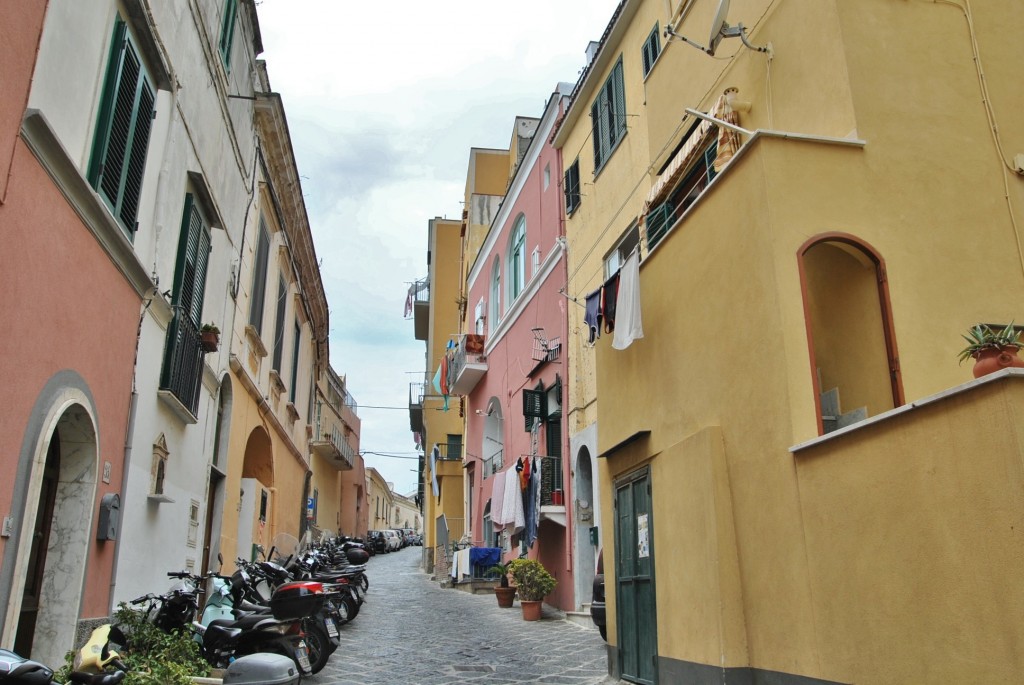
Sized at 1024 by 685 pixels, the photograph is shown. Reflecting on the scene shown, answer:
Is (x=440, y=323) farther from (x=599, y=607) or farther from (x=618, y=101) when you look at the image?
(x=599, y=607)

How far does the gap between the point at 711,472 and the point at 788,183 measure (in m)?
2.28

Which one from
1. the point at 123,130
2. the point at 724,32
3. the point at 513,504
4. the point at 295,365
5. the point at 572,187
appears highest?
the point at 572,187

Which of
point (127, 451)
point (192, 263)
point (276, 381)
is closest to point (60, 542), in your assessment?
point (127, 451)

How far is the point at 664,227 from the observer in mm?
9297

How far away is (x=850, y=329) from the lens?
267 inches

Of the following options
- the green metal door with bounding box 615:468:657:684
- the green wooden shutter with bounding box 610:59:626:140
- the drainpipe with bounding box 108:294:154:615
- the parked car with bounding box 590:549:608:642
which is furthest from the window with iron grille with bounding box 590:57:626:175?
the drainpipe with bounding box 108:294:154:615

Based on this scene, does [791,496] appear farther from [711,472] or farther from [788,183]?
[788,183]

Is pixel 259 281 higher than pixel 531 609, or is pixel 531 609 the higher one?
pixel 259 281

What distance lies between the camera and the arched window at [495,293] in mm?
22312

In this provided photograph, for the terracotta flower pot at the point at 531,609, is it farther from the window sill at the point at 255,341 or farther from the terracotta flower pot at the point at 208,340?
the window sill at the point at 255,341

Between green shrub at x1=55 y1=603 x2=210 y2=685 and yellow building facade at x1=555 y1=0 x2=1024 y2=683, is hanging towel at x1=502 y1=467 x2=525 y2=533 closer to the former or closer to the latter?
yellow building facade at x1=555 y1=0 x2=1024 y2=683

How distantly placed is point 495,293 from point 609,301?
14.3 meters

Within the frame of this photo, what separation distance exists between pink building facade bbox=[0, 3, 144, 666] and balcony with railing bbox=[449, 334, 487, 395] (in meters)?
15.2

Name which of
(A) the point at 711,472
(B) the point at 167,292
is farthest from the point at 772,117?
(B) the point at 167,292
